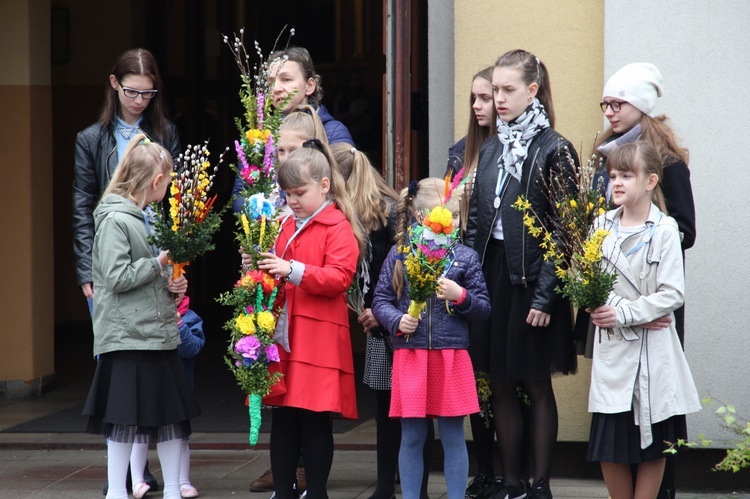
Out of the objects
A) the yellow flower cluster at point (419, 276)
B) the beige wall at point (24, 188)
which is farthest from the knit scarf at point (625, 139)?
the beige wall at point (24, 188)

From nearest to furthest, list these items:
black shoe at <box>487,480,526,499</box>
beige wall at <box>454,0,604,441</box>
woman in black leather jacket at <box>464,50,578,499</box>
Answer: woman in black leather jacket at <box>464,50,578,499</box> < black shoe at <box>487,480,526,499</box> < beige wall at <box>454,0,604,441</box>

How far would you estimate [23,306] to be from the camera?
8.33 metres

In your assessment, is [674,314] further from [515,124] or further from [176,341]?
[176,341]

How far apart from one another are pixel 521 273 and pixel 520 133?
25.3 inches

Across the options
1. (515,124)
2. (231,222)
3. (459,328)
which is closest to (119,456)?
(459,328)

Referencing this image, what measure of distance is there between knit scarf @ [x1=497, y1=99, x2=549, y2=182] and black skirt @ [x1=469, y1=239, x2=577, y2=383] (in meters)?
0.36

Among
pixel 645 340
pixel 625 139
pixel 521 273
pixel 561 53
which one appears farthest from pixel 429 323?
pixel 561 53

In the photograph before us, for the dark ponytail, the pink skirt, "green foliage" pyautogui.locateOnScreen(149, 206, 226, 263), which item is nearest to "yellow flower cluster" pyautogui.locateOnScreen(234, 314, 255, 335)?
"green foliage" pyautogui.locateOnScreen(149, 206, 226, 263)

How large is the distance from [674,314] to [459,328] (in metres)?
0.94

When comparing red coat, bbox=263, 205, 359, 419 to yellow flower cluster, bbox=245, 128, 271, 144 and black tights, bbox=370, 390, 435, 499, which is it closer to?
black tights, bbox=370, 390, 435, 499

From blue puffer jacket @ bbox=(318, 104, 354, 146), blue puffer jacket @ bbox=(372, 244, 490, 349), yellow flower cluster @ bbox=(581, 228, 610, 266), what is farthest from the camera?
blue puffer jacket @ bbox=(318, 104, 354, 146)

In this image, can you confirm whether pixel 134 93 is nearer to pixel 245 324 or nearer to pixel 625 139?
pixel 245 324

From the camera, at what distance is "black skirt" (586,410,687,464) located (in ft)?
15.0

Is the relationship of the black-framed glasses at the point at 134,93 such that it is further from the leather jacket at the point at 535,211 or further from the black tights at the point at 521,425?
the black tights at the point at 521,425
